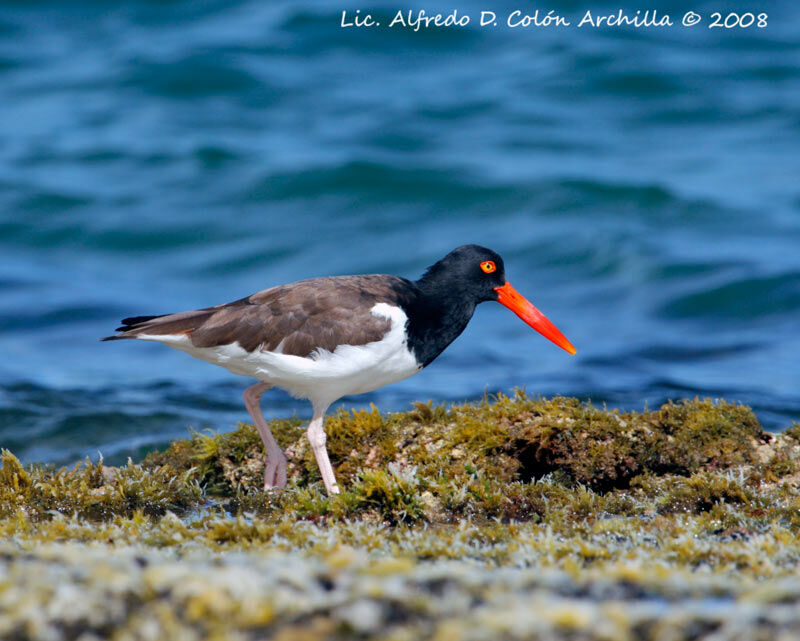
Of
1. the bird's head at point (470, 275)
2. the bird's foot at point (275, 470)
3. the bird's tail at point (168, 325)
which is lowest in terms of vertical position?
the bird's foot at point (275, 470)

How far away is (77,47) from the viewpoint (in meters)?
21.9

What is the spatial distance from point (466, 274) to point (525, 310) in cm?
69

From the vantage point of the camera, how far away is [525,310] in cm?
729

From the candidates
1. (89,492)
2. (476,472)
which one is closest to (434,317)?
(476,472)

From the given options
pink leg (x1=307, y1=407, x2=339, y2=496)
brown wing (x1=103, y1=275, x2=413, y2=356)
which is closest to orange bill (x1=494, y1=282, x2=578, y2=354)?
brown wing (x1=103, y1=275, x2=413, y2=356)

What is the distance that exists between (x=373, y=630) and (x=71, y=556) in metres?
1.30

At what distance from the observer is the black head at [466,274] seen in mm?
6836

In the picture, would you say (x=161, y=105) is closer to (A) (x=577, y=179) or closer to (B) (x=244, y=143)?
(B) (x=244, y=143)

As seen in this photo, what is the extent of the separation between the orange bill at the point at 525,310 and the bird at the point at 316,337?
0.78 meters

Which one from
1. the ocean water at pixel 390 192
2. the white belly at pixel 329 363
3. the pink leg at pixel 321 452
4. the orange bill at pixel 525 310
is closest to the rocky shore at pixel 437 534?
the pink leg at pixel 321 452

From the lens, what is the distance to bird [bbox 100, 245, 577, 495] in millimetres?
6012

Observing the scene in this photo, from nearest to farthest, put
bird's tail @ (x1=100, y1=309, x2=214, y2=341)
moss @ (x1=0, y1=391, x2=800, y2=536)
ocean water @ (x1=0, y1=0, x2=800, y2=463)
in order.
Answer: moss @ (x1=0, y1=391, x2=800, y2=536) → bird's tail @ (x1=100, y1=309, x2=214, y2=341) → ocean water @ (x1=0, y1=0, x2=800, y2=463)

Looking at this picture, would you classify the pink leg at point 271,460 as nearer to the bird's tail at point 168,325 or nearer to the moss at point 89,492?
the moss at point 89,492

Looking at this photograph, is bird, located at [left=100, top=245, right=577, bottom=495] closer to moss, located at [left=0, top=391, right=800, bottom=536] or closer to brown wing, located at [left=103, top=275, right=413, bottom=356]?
brown wing, located at [left=103, top=275, right=413, bottom=356]
